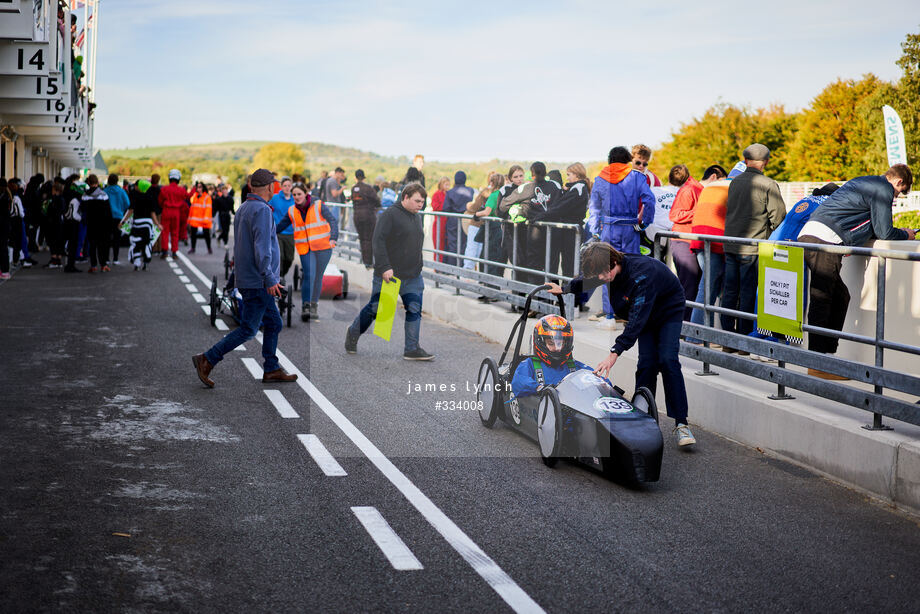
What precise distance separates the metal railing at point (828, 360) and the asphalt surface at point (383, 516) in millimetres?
617

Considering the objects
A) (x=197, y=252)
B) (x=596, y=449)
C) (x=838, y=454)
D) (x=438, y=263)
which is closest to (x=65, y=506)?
(x=596, y=449)

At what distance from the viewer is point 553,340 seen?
7.49 metres

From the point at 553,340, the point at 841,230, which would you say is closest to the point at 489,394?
the point at 553,340

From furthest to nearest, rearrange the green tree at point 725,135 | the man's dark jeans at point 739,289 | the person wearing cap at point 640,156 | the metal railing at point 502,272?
the green tree at point 725,135 → the metal railing at point 502,272 → the person wearing cap at point 640,156 → the man's dark jeans at point 739,289

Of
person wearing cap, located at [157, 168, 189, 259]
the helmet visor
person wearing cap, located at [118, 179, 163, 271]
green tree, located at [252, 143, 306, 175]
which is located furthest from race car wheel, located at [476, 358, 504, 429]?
green tree, located at [252, 143, 306, 175]

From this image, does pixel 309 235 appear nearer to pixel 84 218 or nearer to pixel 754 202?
pixel 754 202

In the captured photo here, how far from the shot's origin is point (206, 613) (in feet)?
14.7

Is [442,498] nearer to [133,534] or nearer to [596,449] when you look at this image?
[596,449]

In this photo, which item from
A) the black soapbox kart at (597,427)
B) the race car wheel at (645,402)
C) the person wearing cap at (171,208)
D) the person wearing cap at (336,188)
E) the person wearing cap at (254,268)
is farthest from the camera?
the person wearing cap at (336,188)

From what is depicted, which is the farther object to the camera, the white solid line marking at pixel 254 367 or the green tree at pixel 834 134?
the green tree at pixel 834 134

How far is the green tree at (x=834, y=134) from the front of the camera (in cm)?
6744

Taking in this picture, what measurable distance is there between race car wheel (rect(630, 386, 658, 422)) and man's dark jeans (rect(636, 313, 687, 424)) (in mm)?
493

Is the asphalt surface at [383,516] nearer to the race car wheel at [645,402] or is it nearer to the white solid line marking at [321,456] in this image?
the white solid line marking at [321,456]

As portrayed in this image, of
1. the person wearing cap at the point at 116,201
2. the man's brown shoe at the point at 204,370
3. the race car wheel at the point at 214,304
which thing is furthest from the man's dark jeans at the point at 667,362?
the person wearing cap at the point at 116,201
